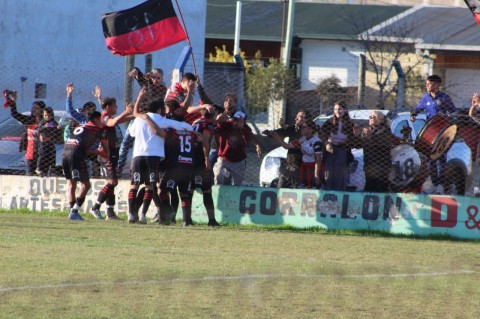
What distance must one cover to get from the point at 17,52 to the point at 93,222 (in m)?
16.6

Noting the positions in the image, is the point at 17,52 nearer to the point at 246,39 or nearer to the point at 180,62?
the point at 180,62

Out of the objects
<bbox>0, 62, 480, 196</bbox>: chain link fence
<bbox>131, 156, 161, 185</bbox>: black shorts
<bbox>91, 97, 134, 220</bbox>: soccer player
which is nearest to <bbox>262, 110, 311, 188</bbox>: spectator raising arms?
<bbox>0, 62, 480, 196</bbox>: chain link fence

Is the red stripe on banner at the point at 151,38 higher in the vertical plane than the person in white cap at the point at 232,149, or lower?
higher

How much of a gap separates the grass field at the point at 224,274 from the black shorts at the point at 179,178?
0.80 m

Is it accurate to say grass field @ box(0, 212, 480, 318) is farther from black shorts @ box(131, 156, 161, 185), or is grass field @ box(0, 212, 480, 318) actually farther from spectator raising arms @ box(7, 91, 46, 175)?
spectator raising arms @ box(7, 91, 46, 175)

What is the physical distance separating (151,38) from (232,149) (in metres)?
3.33

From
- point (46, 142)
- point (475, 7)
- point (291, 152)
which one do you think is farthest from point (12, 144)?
point (475, 7)

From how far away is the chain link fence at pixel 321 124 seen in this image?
51.7ft

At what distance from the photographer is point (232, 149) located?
1628 centimetres

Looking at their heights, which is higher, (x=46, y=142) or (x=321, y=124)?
(x=321, y=124)

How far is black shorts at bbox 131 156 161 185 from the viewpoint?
15281mm

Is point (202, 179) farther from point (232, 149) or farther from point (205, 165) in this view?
point (232, 149)

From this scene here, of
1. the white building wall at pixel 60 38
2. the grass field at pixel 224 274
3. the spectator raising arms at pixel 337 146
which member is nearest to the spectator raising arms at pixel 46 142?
the grass field at pixel 224 274

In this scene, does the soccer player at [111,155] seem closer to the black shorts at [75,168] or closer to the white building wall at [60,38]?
the black shorts at [75,168]
